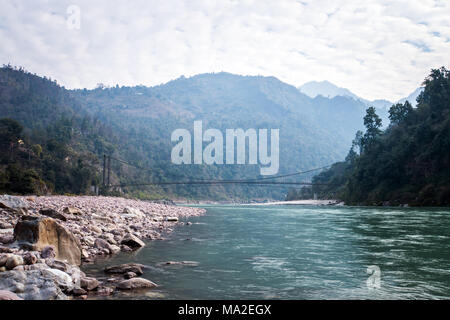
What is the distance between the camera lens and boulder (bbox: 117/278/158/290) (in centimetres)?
613

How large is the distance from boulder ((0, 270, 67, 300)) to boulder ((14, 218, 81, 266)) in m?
1.68

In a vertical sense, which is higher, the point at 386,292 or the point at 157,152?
the point at 157,152

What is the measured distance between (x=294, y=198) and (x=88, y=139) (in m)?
66.5

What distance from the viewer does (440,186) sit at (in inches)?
1657

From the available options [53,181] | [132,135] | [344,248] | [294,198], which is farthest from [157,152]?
[344,248]

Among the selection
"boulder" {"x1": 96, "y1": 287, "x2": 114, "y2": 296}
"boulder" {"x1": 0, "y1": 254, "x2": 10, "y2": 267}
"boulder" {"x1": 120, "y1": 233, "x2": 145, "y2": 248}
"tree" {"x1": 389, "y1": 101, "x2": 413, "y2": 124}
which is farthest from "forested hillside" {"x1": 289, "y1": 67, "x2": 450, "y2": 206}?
"boulder" {"x1": 0, "y1": 254, "x2": 10, "y2": 267}

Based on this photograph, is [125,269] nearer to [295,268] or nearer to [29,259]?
[29,259]

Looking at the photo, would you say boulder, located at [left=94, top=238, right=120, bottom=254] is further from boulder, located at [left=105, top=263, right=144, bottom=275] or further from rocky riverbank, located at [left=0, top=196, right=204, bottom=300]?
boulder, located at [left=105, top=263, right=144, bottom=275]

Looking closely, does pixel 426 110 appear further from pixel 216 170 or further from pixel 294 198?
pixel 216 170

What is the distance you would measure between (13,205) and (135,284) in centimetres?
900

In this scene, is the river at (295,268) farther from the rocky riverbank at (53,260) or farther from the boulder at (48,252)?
the boulder at (48,252)

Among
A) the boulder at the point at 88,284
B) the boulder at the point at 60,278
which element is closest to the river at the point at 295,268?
the boulder at the point at 88,284

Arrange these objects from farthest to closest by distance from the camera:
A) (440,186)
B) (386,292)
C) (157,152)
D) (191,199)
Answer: (157,152)
(191,199)
(440,186)
(386,292)

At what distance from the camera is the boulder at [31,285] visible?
5.03 metres
